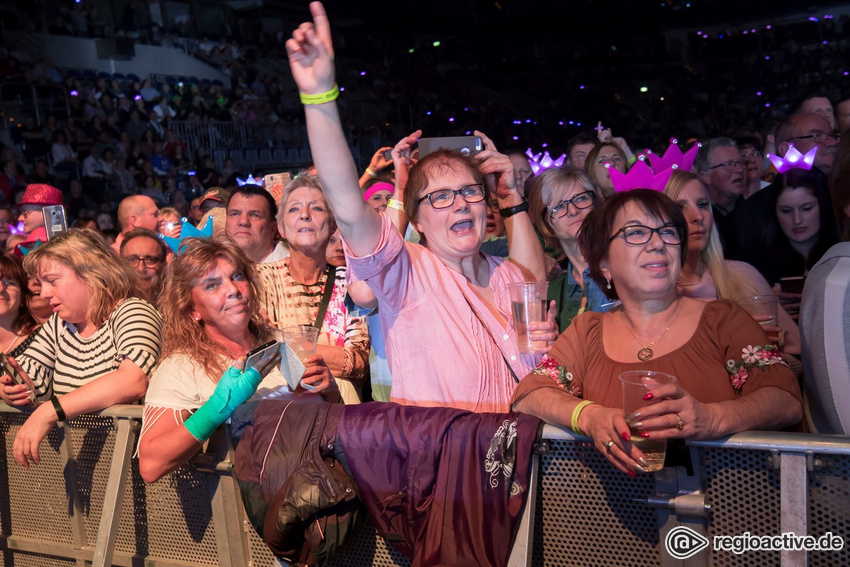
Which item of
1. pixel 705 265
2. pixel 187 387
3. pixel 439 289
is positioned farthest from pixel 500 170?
pixel 187 387

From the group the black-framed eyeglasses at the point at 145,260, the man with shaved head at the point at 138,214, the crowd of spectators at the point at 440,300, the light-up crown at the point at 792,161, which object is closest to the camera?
the crowd of spectators at the point at 440,300

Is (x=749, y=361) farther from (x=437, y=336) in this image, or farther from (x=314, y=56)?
(x=314, y=56)

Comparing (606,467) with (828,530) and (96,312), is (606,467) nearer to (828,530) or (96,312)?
(828,530)

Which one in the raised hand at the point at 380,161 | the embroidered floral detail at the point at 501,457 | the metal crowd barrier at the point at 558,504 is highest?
the raised hand at the point at 380,161

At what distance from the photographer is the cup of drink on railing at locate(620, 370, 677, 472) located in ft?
5.86

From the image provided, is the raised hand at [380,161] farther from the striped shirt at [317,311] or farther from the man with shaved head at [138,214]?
the man with shaved head at [138,214]

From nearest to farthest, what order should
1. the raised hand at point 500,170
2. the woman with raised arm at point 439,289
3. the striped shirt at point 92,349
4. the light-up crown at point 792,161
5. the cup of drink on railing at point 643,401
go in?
the cup of drink on railing at point 643,401, the woman with raised arm at point 439,289, the raised hand at point 500,170, the striped shirt at point 92,349, the light-up crown at point 792,161

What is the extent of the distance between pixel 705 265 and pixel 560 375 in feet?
3.55

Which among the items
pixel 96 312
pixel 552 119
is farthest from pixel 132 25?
pixel 96 312

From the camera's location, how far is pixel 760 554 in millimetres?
1895

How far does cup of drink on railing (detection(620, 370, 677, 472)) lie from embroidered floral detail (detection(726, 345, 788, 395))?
291 millimetres

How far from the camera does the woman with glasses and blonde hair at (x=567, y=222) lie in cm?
302

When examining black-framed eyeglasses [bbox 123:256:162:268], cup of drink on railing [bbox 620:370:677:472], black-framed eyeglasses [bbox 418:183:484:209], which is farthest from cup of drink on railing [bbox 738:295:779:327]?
black-framed eyeglasses [bbox 123:256:162:268]

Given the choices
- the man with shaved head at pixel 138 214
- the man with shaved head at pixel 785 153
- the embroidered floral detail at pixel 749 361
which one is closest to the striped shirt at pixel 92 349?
the embroidered floral detail at pixel 749 361
